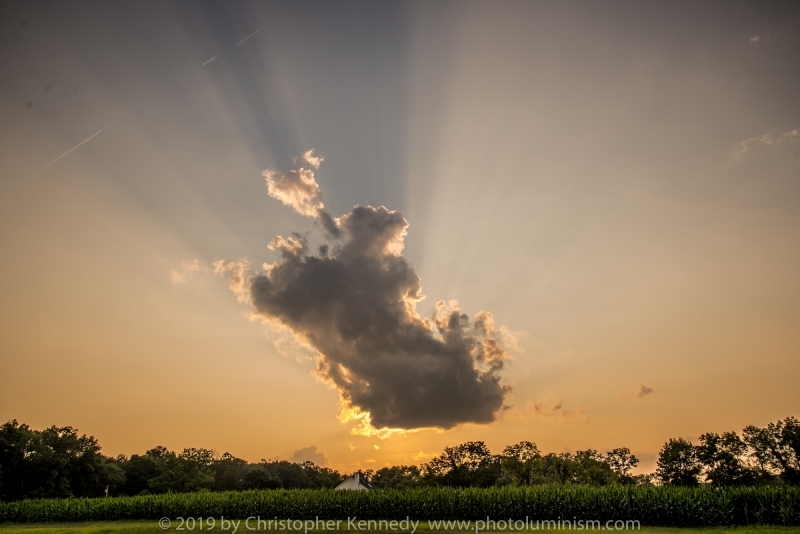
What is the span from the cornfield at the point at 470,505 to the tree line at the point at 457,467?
23.6 meters

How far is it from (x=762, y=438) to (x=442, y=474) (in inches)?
2026

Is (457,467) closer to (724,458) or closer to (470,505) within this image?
(724,458)

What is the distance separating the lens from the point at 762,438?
65.4m

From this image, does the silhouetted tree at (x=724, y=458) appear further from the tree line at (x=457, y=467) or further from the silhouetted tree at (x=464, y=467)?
the silhouetted tree at (x=464, y=467)

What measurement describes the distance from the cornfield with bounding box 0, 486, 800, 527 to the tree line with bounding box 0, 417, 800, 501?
929 inches

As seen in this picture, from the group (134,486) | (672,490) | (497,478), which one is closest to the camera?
(672,490)

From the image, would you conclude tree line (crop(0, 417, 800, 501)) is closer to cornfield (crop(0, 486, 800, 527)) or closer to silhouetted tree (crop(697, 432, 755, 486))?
silhouetted tree (crop(697, 432, 755, 486))

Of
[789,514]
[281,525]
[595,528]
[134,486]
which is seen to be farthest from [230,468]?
[789,514]

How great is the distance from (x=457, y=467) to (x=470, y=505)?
61237 mm

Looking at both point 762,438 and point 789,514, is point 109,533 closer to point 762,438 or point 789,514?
point 789,514

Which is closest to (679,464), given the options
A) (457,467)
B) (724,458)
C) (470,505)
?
(724,458)

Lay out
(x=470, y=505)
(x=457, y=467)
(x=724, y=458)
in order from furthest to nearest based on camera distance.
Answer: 1. (x=457, y=467)
2. (x=724, y=458)
3. (x=470, y=505)

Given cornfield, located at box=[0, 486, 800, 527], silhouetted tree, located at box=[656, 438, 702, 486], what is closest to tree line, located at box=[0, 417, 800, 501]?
silhouetted tree, located at box=[656, 438, 702, 486]

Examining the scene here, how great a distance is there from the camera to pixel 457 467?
9038 centimetres
